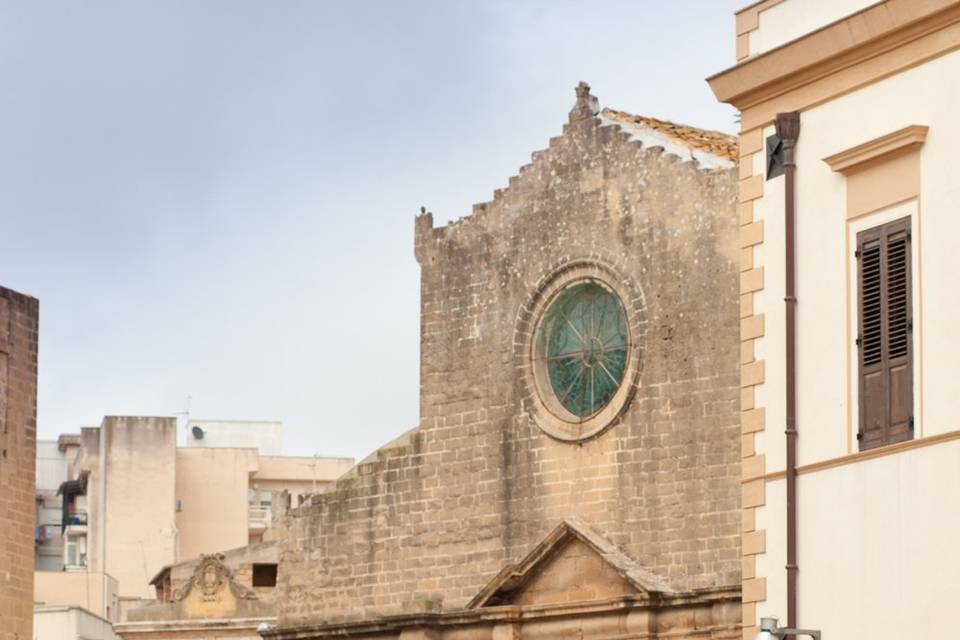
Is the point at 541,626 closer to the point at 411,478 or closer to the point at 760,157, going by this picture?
the point at 411,478

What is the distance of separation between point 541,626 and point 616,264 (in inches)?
158

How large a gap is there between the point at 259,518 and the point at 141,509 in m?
3.96

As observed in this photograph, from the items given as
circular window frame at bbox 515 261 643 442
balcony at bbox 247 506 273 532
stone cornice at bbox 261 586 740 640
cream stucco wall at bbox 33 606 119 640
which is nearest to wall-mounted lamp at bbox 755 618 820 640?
stone cornice at bbox 261 586 740 640

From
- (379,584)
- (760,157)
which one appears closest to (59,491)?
(379,584)

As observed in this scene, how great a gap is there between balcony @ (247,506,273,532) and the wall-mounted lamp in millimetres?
→ 46497

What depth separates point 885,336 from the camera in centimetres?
1759

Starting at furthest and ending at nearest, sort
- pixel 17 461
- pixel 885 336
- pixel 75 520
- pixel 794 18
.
A: pixel 75 520 → pixel 17 461 → pixel 794 18 → pixel 885 336

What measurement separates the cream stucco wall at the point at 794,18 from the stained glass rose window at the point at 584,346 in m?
9.64

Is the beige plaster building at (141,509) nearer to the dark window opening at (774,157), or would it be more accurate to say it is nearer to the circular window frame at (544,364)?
the circular window frame at (544,364)

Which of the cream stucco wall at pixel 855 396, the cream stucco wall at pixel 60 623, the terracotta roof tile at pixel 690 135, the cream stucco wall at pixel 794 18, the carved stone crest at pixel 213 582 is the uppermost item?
the terracotta roof tile at pixel 690 135

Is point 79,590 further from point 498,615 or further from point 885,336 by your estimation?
point 885,336

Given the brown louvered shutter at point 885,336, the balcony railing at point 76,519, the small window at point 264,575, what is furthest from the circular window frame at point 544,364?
the balcony railing at point 76,519


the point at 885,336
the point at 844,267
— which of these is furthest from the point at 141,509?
the point at 885,336

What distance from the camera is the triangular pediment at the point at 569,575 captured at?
2796 centimetres
